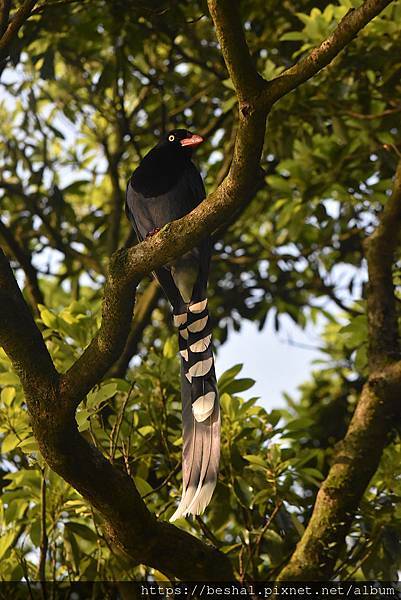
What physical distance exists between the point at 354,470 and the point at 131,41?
273cm

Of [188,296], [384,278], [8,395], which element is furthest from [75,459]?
[384,278]

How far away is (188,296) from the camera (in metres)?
3.75

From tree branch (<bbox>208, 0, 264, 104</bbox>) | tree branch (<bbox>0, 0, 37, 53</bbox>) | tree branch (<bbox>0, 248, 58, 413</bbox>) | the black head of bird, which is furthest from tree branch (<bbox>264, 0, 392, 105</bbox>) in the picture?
the black head of bird

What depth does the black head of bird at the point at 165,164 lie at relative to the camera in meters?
3.93

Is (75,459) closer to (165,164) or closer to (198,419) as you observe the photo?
(198,419)

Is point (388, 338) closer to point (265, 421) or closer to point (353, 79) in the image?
point (265, 421)

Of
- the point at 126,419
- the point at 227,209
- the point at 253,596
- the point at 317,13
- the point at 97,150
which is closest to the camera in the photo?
the point at 227,209

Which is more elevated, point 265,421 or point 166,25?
point 166,25

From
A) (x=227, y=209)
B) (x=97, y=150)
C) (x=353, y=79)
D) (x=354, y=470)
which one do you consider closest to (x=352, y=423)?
(x=354, y=470)

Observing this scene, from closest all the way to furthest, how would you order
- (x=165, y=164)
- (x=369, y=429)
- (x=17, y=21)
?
(x=17, y=21)
(x=369, y=429)
(x=165, y=164)

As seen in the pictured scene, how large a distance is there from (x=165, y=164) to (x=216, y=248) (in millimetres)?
1425

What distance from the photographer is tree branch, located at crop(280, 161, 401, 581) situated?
3141mm

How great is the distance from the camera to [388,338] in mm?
3566

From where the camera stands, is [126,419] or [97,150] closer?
[126,419]
